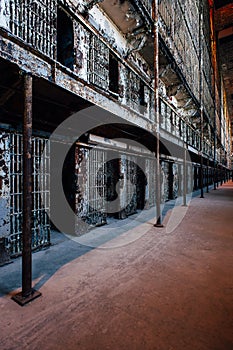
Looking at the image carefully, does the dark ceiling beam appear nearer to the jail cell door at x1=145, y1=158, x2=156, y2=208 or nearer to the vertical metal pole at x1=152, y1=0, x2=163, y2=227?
the vertical metal pole at x1=152, y1=0, x2=163, y2=227

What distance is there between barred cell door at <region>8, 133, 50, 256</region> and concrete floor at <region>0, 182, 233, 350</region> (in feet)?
1.10

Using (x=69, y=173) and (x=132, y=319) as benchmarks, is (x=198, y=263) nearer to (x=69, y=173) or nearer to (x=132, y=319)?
(x=132, y=319)

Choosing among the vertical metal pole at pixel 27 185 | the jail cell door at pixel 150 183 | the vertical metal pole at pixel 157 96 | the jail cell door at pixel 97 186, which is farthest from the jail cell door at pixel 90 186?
the jail cell door at pixel 150 183

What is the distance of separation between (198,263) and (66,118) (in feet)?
11.2

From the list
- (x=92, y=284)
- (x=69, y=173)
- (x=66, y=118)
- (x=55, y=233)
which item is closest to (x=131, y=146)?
(x=69, y=173)

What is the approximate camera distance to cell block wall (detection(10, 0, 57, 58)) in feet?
9.78

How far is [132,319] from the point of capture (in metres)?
1.88

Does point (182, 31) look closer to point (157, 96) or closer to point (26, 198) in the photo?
point (157, 96)

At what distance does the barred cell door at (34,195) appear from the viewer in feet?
11.4

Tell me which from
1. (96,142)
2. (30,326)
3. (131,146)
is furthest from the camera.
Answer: (131,146)

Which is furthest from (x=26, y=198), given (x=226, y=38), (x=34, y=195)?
(x=226, y=38)

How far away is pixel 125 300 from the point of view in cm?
→ 218

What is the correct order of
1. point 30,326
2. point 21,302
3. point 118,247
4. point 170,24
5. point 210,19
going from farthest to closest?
point 210,19 < point 170,24 < point 118,247 < point 21,302 < point 30,326

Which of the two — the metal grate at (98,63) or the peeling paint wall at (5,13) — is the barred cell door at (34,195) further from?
the metal grate at (98,63)
